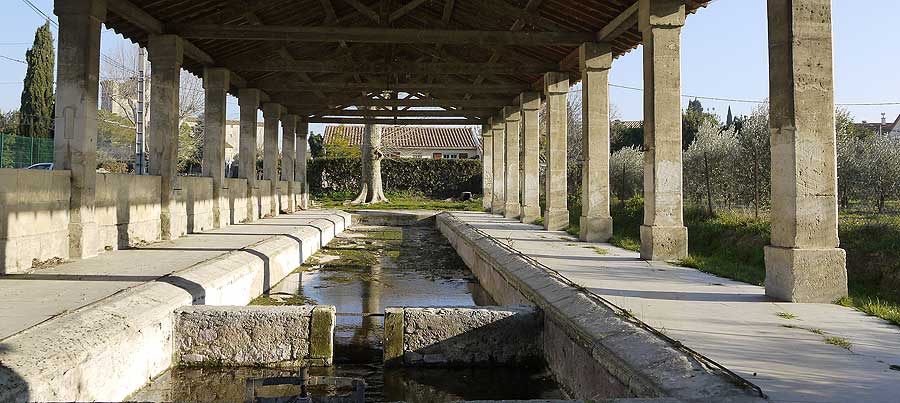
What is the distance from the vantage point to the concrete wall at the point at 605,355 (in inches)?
137

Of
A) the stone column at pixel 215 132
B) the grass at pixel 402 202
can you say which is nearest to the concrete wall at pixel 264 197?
the stone column at pixel 215 132

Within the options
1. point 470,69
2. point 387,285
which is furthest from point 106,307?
point 470,69

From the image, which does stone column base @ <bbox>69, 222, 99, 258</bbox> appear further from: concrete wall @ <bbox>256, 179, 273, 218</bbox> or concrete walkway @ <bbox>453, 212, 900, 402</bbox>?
concrete wall @ <bbox>256, 179, 273, 218</bbox>

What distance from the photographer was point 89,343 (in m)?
4.41

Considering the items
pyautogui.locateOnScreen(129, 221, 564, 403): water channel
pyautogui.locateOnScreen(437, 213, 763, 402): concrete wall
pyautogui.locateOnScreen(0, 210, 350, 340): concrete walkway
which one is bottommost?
pyautogui.locateOnScreen(129, 221, 564, 403): water channel

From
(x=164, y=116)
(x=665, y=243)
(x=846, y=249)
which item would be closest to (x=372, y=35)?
(x=164, y=116)

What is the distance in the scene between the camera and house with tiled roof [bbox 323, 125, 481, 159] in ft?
176

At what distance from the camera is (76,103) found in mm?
9039

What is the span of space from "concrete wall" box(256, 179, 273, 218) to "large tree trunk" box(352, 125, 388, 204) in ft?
32.3

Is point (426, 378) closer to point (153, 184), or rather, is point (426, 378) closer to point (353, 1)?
point (153, 184)

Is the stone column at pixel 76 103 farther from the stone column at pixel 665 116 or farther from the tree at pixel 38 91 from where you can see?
the tree at pixel 38 91

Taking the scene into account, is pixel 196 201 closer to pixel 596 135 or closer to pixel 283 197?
pixel 596 135

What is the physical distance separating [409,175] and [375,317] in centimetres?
2915

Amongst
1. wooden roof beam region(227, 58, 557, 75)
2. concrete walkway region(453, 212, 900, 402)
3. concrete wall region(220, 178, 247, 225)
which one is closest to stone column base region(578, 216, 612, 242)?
concrete walkway region(453, 212, 900, 402)
